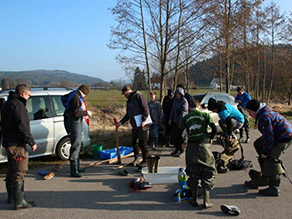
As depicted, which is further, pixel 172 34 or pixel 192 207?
pixel 172 34

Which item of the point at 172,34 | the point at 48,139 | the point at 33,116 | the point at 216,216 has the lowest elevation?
Answer: the point at 216,216

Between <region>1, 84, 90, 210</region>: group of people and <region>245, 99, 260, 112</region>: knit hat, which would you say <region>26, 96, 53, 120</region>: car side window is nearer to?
<region>1, 84, 90, 210</region>: group of people

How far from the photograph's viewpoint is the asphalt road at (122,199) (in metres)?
4.05

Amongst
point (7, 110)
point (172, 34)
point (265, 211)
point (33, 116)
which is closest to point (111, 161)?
point (33, 116)

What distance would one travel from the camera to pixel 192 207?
4266mm

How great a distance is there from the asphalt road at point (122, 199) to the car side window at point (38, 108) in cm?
142

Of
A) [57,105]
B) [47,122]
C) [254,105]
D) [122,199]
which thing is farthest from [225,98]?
[122,199]

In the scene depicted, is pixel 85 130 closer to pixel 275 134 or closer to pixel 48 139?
pixel 48 139

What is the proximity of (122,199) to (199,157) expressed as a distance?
5.08 feet

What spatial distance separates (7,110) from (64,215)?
186 cm

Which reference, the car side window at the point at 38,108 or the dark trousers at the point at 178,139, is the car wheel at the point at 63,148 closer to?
the car side window at the point at 38,108

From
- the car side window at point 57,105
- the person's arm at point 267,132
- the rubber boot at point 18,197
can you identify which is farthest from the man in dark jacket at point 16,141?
the person's arm at point 267,132

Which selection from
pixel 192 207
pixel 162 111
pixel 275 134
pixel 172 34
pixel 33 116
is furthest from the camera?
pixel 172 34

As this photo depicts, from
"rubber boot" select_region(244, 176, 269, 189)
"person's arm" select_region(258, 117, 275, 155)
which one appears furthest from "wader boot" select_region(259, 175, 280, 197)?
"person's arm" select_region(258, 117, 275, 155)
